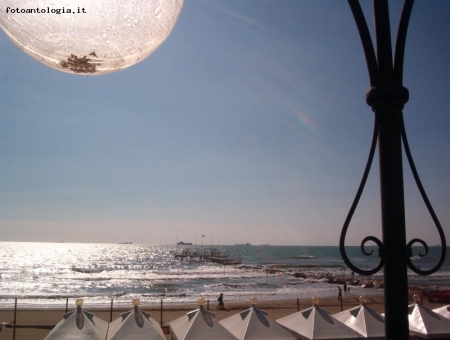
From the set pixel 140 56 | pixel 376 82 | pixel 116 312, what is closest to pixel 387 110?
pixel 376 82

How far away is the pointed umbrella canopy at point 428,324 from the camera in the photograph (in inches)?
344

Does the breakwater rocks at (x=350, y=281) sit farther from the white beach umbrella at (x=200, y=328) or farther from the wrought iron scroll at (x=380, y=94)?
the wrought iron scroll at (x=380, y=94)

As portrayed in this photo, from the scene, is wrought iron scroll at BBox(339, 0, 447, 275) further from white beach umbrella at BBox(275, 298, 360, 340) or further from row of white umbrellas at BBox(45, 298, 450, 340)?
white beach umbrella at BBox(275, 298, 360, 340)

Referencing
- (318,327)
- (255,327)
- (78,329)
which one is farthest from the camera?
(318,327)

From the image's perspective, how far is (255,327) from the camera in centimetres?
827

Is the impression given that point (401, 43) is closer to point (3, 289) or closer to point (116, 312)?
point (116, 312)

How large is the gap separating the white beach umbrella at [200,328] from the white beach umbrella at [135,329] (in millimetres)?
437

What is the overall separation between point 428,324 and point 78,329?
735 cm

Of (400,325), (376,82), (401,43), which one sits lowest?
(400,325)

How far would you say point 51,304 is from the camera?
2764cm

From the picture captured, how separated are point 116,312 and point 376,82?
22179 mm

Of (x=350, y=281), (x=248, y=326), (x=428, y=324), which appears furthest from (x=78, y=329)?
(x=350, y=281)

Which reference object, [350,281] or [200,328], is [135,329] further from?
[350,281]
